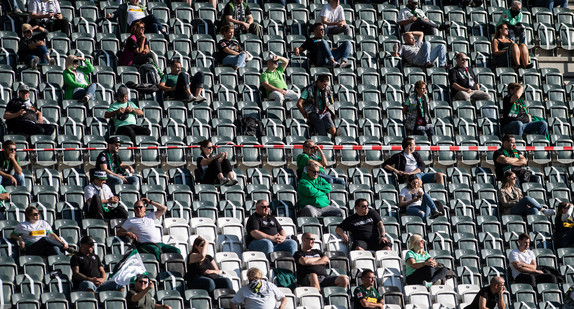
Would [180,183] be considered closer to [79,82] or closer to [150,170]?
[150,170]

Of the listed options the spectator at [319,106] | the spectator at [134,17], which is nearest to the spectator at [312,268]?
the spectator at [319,106]

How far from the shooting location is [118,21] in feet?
→ 70.9

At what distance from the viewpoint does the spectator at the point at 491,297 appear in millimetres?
16861

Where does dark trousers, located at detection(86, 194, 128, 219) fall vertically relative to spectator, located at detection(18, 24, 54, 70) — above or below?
below

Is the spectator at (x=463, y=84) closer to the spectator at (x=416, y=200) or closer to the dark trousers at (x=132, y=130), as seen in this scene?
the spectator at (x=416, y=200)

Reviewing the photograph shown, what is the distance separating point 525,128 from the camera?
21.0 m

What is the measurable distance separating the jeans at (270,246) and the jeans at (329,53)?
15.8ft

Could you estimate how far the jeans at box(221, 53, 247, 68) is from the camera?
2105 cm

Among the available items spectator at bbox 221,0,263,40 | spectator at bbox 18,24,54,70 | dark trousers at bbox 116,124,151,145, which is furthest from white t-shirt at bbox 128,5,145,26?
Answer: dark trousers at bbox 116,124,151,145

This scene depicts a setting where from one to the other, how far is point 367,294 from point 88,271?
3319 millimetres

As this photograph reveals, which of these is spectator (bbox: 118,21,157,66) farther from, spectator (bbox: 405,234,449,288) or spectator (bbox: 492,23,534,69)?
spectator (bbox: 492,23,534,69)

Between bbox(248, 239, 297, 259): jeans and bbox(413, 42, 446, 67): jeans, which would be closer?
bbox(248, 239, 297, 259): jeans

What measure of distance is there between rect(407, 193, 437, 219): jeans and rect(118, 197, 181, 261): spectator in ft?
11.5

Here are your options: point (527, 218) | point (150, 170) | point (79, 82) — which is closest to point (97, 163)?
point (150, 170)
